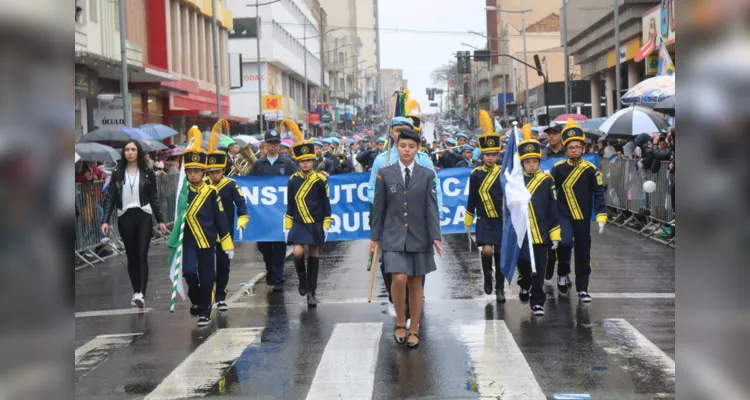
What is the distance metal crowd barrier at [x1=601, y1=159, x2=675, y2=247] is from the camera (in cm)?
1678

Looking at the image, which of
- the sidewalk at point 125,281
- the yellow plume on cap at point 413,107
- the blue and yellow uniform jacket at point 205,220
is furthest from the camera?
the sidewalk at point 125,281

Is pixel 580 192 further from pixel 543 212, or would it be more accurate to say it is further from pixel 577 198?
pixel 543 212

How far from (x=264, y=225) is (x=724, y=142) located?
1216 cm

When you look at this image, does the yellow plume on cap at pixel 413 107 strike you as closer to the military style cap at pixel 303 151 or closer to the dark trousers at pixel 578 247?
the military style cap at pixel 303 151

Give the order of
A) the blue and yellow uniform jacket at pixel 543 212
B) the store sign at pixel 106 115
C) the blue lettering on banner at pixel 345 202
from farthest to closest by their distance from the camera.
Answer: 1. the store sign at pixel 106 115
2. the blue lettering on banner at pixel 345 202
3. the blue and yellow uniform jacket at pixel 543 212

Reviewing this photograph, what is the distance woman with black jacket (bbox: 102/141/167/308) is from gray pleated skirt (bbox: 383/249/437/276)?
3.57m

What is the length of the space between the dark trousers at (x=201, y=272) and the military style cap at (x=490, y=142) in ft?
10.2

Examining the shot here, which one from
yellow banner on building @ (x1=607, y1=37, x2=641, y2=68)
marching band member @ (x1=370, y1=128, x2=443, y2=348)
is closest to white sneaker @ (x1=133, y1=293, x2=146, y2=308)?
marching band member @ (x1=370, y1=128, x2=443, y2=348)

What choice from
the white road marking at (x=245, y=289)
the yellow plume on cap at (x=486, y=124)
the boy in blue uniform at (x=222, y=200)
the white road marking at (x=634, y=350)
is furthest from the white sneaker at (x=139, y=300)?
the white road marking at (x=634, y=350)

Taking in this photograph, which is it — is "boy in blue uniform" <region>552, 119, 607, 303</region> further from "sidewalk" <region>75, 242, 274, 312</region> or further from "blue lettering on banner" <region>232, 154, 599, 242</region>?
"sidewalk" <region>75, 242, 274, 312</region>

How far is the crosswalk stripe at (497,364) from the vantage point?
21.6ft

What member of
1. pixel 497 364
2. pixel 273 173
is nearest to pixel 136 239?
pixel 273 173

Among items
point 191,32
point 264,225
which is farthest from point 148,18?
point 264,225

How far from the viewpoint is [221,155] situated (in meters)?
10.5
